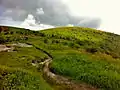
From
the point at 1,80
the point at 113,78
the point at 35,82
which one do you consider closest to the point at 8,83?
the point at 1,80

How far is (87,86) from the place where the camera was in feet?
185

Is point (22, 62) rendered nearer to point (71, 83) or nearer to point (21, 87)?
point (71, 83)

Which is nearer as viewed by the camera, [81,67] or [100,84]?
[100,84]

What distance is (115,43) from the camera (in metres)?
163

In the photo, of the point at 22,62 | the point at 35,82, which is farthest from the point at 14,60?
the point at 35,82

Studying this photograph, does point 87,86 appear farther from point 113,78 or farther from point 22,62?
point 22,62

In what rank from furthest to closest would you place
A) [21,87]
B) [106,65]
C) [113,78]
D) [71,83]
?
1. [106,65]
2. [113,78]
3. [71,83]
4. [21,87]

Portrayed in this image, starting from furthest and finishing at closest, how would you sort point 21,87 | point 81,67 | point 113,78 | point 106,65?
point 106,65 → point 81,67 → point 113,78 → point 21,87

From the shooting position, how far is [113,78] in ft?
201

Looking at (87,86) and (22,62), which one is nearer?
(87,86)

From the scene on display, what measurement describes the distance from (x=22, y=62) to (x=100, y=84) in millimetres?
19350

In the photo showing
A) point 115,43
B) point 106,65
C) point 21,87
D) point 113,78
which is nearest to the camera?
point 21,87

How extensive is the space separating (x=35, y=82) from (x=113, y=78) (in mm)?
20171

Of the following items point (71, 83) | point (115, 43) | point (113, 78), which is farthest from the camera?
point (115, 43)
